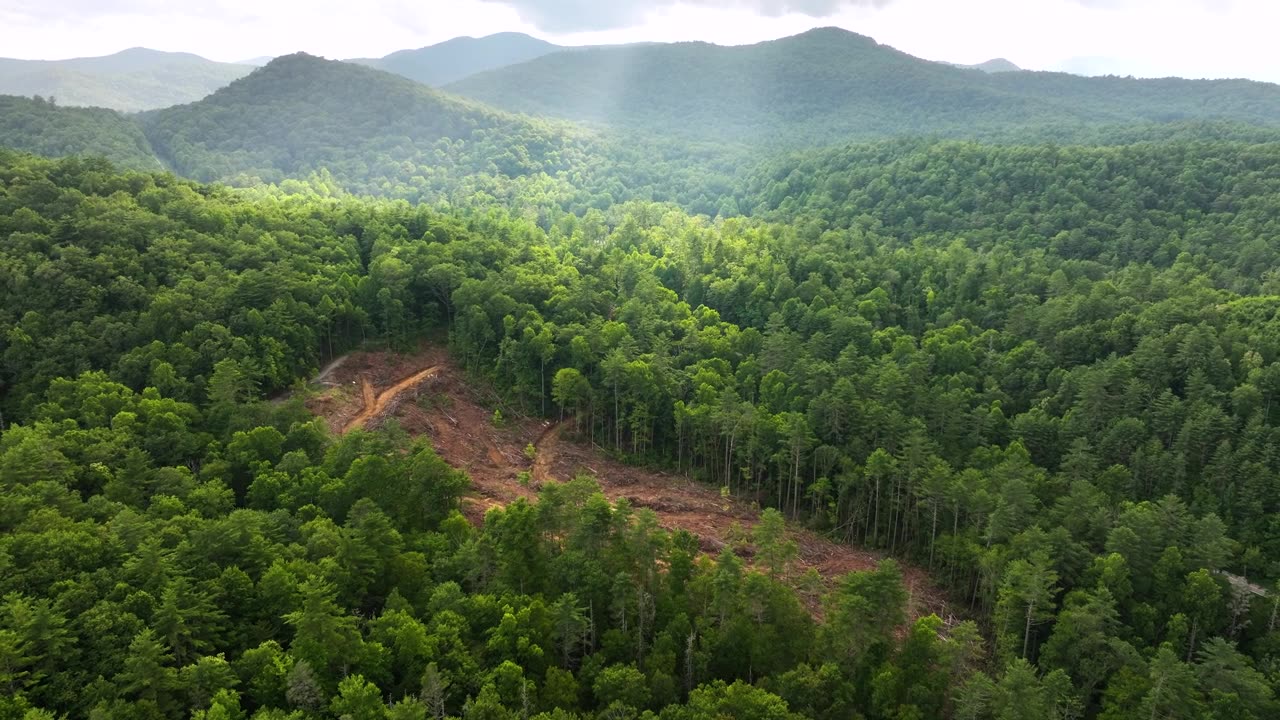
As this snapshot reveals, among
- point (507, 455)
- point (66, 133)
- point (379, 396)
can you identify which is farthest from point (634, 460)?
point (66, 133)

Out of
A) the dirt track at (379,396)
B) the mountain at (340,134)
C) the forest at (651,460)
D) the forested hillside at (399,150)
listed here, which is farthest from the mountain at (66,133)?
the dirt track at (379,396)

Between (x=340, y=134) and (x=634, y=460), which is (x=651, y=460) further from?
(x=340, y=134)

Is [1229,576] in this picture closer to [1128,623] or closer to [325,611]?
[1128,623]

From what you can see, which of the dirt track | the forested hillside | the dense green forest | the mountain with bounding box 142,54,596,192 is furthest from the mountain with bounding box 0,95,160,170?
the dirt track

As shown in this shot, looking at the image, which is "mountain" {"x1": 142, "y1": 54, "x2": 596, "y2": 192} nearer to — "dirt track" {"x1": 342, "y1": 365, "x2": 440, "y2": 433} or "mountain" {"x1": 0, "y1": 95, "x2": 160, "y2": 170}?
"mountain" {"x1": 0, "y1": 95, "x2": 160, "y2": 170}

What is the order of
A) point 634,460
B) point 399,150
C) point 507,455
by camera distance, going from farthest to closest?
point 399,150, point 634,460, point 507,455

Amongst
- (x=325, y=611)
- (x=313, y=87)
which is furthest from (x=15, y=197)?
(x=313, y=87)

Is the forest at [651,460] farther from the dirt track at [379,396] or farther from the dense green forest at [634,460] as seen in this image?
the dirt track at [379,396]
